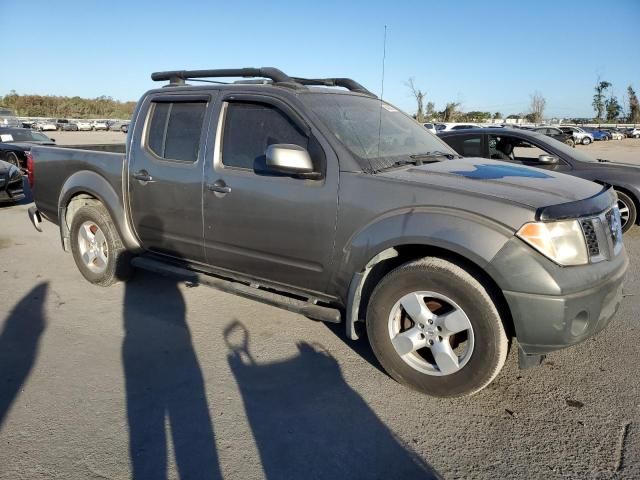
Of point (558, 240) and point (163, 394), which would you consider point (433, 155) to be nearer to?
point (558, 240)

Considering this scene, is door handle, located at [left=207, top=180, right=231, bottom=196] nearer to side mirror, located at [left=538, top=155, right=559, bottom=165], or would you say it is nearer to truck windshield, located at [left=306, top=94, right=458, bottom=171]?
truck windshield, located at [left=306, top=94, right=458, bottom=171]

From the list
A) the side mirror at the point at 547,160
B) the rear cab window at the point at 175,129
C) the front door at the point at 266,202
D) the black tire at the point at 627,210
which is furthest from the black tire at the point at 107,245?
the black tire at the point at 627,210

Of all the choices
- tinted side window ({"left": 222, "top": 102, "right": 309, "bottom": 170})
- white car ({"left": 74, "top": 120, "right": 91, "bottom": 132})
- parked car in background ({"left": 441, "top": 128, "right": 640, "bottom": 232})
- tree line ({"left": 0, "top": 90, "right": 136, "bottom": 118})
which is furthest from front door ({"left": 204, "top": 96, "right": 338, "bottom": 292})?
tree line ({"left": 0, "top": 90, "right": 136, "bottom": 118})

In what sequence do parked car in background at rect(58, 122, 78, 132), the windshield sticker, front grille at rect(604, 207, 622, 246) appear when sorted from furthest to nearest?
parked car in background at rect(58, 122, 78, 132) → the windshield sticker → front grille at rect(604, 207, 622, 246)

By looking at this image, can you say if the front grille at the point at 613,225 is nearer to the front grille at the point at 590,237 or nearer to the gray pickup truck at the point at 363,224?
the gray pickup truck at the point at 363,224

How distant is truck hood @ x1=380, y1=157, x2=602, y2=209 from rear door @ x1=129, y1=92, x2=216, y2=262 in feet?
5.35

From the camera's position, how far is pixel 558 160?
721 cm

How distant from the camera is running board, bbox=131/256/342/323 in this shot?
333cm

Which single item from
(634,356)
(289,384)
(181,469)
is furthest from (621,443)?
(181,469)

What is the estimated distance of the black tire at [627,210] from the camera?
23.5 feet

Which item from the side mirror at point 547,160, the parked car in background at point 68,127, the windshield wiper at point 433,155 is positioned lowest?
the windshield wiper at point 433,155

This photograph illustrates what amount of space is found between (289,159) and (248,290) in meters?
1.12

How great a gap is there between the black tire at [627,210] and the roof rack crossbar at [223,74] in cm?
577

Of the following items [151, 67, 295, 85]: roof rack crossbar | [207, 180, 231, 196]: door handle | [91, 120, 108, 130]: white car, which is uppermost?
[91, 120, 108, 130]: white car
